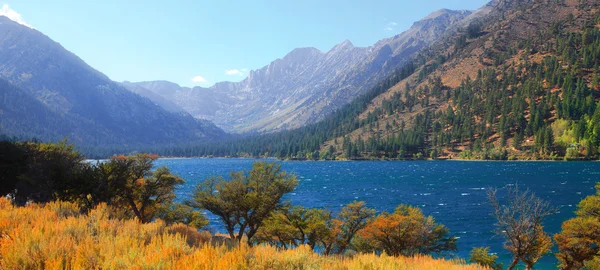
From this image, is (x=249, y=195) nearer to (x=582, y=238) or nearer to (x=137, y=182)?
(x=137, y=182)

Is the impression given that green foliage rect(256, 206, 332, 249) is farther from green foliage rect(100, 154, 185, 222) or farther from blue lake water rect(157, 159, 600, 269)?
green foliage rect(100, 154, 185, 222)

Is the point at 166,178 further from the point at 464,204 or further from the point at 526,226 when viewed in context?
the point at 464,204

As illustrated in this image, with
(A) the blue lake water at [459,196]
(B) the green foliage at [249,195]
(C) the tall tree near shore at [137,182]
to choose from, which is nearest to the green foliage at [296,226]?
(B) the green foliage at [249,195]

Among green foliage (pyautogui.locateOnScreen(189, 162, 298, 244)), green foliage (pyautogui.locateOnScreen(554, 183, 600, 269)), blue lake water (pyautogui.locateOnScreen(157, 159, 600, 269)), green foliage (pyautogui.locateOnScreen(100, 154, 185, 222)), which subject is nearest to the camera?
green foliage (pyautogui.locateOnScreen(554, 183, 600, 269))

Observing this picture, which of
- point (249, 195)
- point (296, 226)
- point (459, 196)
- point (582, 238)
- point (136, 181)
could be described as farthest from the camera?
point (459, 196)

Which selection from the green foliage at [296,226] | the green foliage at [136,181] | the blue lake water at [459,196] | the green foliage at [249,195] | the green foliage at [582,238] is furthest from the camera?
the blue lake water at [459,196]

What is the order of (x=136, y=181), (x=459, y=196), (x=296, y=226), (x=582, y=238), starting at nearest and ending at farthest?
(x=582, y=238) < (x=296, y=226) < (x=136, y=181) < (x=459, y=196)

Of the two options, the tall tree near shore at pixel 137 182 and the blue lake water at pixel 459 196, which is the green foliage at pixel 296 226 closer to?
the blue lake water at pixel 459 196

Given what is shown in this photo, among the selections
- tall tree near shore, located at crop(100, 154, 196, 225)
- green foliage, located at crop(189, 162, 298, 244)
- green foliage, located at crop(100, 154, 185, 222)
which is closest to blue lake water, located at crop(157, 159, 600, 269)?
green foliage, located at crop(189, 162, 298, 244)

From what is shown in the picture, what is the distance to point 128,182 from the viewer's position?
34125 millimetres

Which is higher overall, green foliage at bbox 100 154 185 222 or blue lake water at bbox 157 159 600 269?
green foliage at bbox 100 154 185 222

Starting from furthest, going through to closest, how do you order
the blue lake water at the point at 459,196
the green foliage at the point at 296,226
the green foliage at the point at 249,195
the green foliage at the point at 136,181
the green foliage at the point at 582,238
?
1. the blue lake water at the point at 459,196
2. the green foliage at the point at 136,181
3. the green foliage at the point at 296,226
4. the green foliage at the point at 249,195
5. the green foliage at the point at 582,238

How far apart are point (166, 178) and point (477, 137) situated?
182 meters

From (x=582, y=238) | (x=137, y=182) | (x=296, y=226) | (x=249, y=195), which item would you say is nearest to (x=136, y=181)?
(x=137, y=182)
